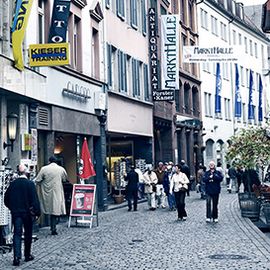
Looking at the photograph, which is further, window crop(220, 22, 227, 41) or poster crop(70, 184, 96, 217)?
window crop(220, 22, 227, 41)

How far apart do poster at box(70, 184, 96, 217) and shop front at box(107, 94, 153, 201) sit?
772 cm

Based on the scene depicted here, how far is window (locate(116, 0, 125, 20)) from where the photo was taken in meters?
26.6

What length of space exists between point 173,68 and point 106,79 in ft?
27.7

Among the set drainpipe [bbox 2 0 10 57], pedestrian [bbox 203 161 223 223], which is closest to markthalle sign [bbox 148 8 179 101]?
pedestrian [bbox 203 161 223 223]

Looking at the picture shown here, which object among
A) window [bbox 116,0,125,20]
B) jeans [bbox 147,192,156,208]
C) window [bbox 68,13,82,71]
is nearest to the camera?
window [bbox 68,13,82,71]

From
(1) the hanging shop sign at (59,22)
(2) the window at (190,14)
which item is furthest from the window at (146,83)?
(2) the window at (190,14)

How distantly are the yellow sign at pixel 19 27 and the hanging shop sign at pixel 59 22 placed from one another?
3.04m

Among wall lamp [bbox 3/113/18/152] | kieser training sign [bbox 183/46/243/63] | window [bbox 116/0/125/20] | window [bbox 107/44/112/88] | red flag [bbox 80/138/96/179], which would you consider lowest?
red flag [bbox 80/138/96/179]

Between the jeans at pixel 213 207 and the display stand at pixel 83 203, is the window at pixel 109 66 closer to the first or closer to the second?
the display stand at pixel 83 203

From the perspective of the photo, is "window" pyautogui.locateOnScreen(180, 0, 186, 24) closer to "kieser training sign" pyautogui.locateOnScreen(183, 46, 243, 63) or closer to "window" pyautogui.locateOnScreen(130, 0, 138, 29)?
"window" pyautogui.locateOnScreen(130, 0, 138, 29)

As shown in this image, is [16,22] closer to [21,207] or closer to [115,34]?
[21,207]

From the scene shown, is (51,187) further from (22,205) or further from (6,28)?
(22,205)

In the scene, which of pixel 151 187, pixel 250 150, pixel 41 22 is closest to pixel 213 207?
pixel 250 150

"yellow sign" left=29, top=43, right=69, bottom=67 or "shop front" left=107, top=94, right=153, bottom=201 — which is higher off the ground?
"yellow sign" left=29, top=43, right=69, bottom=67
